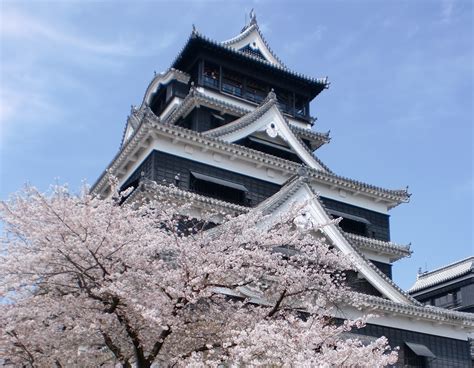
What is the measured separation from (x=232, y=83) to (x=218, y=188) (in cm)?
677

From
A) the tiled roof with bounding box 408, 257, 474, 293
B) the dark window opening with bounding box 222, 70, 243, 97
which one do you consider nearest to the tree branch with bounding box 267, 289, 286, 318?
the dark window opening with bounding box 222, 70, 243, 97

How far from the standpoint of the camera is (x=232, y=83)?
24.9 meters

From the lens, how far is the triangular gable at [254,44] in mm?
26103

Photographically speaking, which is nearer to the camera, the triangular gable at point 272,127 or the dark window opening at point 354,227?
the triangular gable at point 272,127

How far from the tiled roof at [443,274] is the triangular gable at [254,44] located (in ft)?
61.3

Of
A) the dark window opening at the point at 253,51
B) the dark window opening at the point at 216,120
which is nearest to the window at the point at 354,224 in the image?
the dark window opening at the point at 216,120

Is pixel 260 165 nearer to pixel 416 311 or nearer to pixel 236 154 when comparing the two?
pixel 236 154

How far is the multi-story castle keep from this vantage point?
59.2ft

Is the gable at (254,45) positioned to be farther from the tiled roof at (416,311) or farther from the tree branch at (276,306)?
the tree branch at (276,306)

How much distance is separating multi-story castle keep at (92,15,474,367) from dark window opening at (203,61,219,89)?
1.7 inches

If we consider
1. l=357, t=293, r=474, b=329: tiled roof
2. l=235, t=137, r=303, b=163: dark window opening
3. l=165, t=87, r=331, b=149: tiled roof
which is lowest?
l=357, t=293, r=474, b=329: tiled roof

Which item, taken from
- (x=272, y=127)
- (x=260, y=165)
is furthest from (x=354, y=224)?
(x=272, y=127)

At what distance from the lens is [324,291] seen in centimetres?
1098

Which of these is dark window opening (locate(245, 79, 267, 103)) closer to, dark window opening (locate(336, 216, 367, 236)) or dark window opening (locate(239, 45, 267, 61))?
dark window opening (locate(239, 45, 267, 61))
